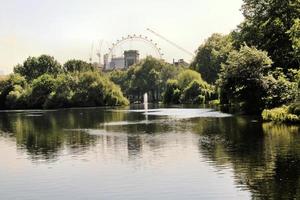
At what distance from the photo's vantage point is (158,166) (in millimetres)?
29469

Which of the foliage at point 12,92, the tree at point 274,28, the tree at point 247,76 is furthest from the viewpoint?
the foliage at point 12,92

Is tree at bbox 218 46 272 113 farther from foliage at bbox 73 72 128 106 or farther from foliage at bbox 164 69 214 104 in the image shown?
foliage at bbox 73 72 128 106

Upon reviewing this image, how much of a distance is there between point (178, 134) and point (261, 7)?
3909cm

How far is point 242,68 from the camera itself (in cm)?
6825

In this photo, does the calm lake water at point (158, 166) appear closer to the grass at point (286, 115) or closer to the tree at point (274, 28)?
the grass at point (286, 115)

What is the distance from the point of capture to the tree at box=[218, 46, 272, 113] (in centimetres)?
6738

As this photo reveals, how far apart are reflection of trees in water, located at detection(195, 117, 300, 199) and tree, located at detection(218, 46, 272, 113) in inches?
675

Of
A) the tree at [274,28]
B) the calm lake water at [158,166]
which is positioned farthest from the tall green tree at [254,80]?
the calm lake water at [158,166]

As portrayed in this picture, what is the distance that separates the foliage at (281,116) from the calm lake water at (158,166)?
4.01m

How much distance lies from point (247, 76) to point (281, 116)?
15.7 m

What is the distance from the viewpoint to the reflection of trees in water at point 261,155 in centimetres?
2222

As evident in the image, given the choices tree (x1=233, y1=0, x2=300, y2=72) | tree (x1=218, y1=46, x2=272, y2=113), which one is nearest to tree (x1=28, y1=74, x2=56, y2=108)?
tree (x1=233, y1=0, x2=300, y2=72)

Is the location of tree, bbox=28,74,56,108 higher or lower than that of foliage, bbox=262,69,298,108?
higher

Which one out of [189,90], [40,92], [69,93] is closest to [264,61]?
[189,90]
